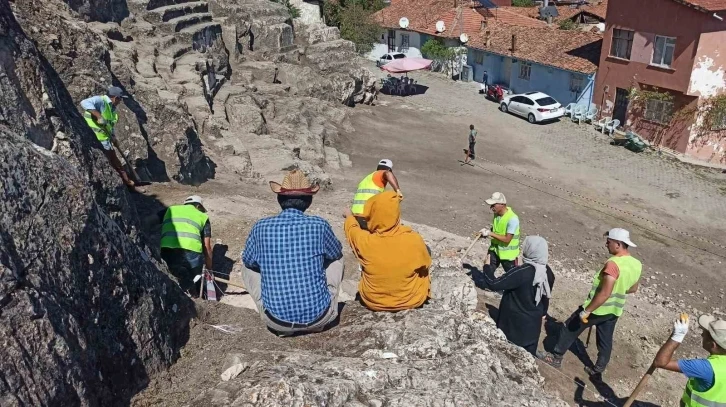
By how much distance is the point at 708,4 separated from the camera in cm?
2231

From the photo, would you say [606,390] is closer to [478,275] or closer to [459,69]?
[478,275]

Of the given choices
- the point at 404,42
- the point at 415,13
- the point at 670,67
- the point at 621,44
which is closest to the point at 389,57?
the point at 404,42

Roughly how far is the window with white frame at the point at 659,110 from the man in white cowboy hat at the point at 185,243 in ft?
76.2

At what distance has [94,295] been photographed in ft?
12.8

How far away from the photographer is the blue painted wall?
29.0m

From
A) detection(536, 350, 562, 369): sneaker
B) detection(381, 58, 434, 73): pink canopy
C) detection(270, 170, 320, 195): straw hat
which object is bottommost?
detection(381, 58, 434, 73): pink canopy

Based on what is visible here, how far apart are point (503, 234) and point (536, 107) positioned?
69.2ft

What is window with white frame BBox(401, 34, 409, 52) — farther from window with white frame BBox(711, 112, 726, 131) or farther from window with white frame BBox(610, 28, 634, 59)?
window with white frame BBox(711, 112, 726, 131)

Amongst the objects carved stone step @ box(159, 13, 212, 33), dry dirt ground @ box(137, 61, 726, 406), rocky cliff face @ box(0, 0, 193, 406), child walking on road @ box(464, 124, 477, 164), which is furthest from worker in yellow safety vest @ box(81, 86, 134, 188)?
child walking on road @ box(464, 124, 477, 164)

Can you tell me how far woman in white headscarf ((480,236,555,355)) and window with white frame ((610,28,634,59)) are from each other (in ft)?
75.5

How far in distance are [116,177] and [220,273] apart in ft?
8.30

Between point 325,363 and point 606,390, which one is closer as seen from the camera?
point 325,363

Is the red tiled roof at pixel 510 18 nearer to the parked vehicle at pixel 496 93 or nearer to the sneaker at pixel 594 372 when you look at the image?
the parked vehicle at pixel 496 93

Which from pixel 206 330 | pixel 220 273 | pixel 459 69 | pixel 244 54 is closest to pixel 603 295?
pixel 206 330
